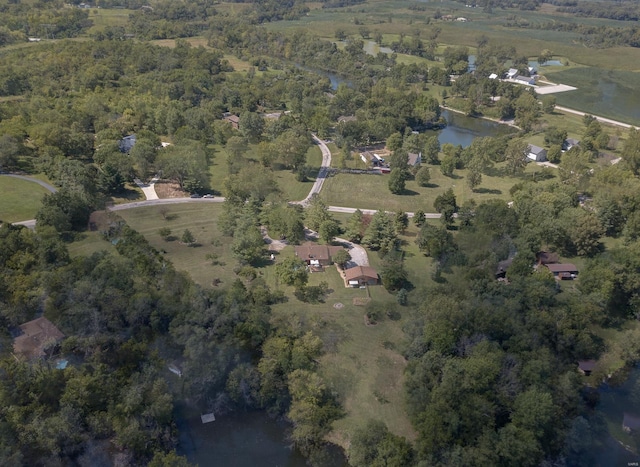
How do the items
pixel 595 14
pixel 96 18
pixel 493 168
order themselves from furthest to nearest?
1. pixel 595 14
2. pixel 96 18
3. pixel 493 168

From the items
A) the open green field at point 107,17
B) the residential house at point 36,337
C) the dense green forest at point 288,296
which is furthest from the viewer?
the open green field at point 107,17

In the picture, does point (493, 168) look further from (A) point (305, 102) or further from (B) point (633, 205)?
(A) point (305, 102)

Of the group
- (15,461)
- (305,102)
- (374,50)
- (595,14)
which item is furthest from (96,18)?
(595,14)

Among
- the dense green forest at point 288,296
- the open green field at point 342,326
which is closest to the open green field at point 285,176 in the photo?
the dense green forest at point 288,296

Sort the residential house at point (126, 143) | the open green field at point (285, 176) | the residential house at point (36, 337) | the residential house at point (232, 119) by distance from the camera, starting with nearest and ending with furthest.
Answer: the residential house at point (36, 337) < the open green field at point (285, 176) < the residential house at point (126, 143) < the residential house at point (232, 119)

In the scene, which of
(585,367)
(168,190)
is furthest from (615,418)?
(168,190)

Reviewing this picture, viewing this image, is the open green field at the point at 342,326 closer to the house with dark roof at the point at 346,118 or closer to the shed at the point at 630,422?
the shed at the point at 630,422

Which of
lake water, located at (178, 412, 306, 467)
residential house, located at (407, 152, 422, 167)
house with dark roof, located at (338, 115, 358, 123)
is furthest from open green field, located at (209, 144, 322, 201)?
lake water, located at (178, 412, 306, 467)
